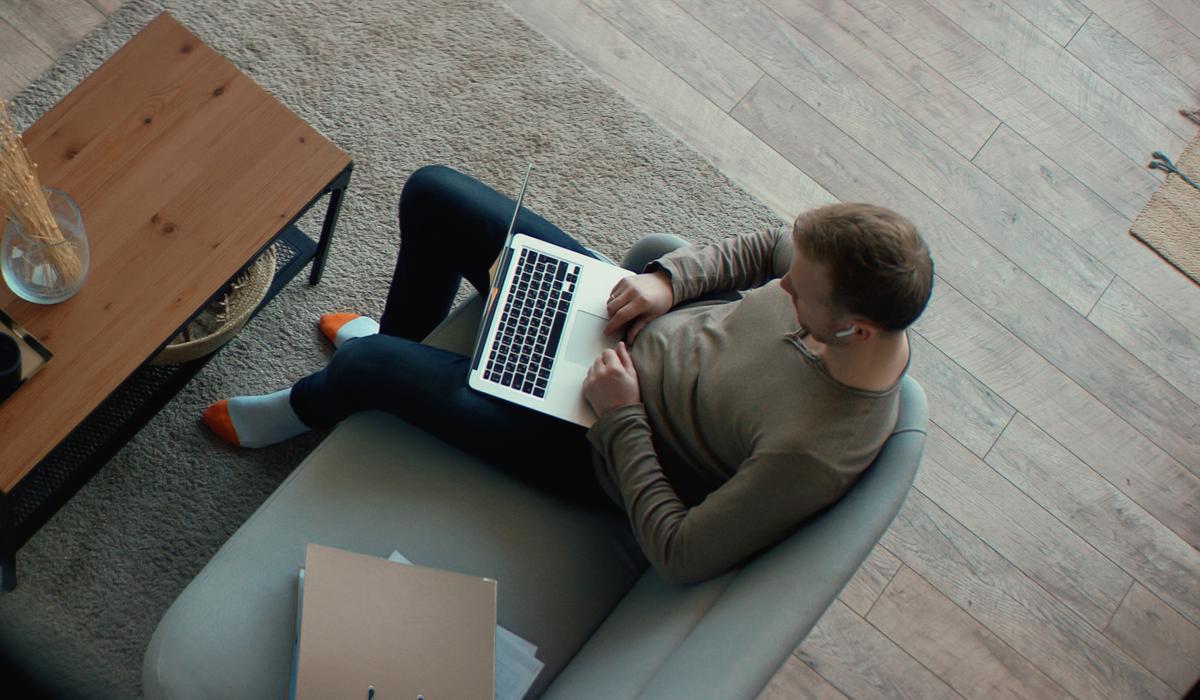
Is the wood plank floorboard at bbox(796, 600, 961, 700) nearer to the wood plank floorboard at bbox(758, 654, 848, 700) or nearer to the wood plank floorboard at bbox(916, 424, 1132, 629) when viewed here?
the wood plank floorboard at bbox(758, 654, 848, 700)

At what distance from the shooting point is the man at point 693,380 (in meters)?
1.23

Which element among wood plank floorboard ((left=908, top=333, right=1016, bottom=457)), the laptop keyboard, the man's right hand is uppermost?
the man's right hand

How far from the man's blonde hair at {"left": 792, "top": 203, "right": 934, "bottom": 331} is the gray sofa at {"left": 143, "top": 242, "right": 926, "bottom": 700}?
0.19 metres

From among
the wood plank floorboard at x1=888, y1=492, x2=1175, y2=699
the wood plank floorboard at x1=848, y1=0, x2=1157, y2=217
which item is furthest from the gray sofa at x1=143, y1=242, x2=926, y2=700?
the wood plank floorboard at x1=848, y1=0, x2=1157, y2=217

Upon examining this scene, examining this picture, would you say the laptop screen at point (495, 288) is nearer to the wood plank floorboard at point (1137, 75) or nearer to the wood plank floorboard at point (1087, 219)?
the wood plank floorboard at point (1087, 219)

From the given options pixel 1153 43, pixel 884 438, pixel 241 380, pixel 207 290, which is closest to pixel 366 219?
pixel 241 380

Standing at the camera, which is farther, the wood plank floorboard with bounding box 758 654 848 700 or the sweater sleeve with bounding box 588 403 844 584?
the wood plank floorboard with bounding box 758 654 848 700

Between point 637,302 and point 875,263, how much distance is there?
0.43 meters

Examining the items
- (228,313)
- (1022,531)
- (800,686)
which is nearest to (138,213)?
(228,313)

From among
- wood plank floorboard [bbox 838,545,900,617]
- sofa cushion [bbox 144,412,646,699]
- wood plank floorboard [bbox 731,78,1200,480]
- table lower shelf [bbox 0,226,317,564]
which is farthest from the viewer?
wood plank floorboard [bbox 731,78,1200,480]

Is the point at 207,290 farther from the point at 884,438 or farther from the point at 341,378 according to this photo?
the point at 884,438

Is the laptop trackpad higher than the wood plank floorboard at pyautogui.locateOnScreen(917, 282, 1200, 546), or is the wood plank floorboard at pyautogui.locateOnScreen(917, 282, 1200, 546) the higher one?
the laptop trackpad

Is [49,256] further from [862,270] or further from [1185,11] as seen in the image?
[1185,11]

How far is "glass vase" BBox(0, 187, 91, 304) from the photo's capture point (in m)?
1.42
